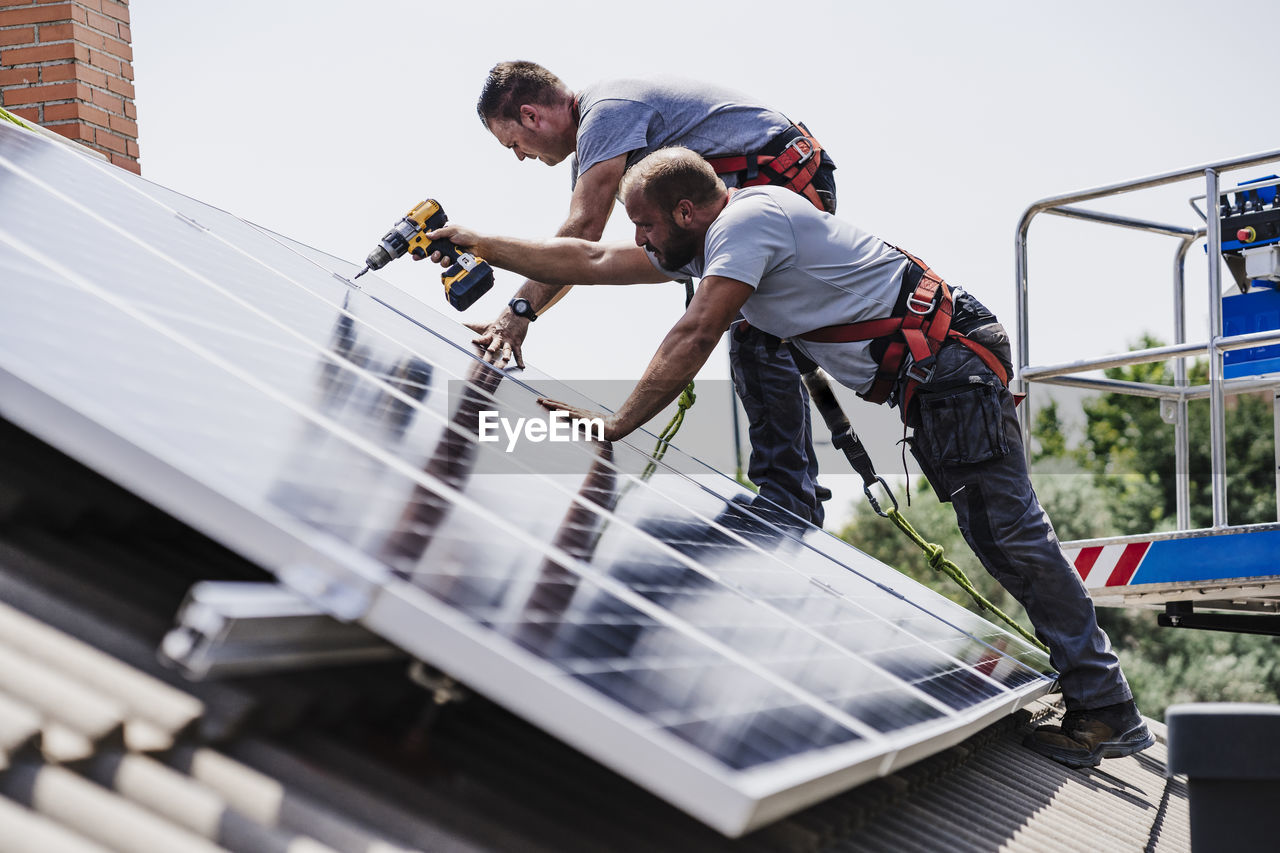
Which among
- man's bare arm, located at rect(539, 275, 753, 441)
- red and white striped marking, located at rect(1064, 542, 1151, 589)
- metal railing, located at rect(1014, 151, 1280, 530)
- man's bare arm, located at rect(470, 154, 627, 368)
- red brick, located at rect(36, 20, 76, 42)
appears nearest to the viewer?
man's bare arm, located at rect(539, 275, 753, 441)

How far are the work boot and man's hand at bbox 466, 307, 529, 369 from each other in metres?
2.67

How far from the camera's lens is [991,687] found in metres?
2.99

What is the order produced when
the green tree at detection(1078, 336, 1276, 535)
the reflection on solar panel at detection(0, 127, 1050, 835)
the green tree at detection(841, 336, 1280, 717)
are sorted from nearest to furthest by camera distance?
the reflection on solar panel at detection(0, 127, 1050, 835) < the green tree at detection(841, 336, 1280, 717) < the green tree at detection(1078, 336, 1276, 535)

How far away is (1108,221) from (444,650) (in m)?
6.09

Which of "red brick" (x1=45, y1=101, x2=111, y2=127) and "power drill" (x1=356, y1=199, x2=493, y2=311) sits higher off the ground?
"red brick" (x1=45, y1=101, x2=111, y2=127)

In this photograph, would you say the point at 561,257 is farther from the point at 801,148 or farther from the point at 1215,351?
the point at 1215,351

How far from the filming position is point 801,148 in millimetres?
4891

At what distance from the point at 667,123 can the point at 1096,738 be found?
292 centimetres

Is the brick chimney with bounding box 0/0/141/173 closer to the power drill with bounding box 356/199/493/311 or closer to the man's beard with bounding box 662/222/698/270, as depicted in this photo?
the power drill with bounding box 356/199/493/311

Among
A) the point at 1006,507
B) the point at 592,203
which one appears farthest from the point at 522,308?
the point at 1006,507

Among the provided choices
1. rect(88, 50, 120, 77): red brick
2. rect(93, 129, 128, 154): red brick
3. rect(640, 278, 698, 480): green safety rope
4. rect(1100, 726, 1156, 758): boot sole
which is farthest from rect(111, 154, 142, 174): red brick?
rect(1100, 726, 1156, 758): boot sole

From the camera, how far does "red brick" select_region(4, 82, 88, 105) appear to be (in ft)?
22.4

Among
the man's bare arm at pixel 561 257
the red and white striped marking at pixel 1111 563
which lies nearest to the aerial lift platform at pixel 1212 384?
the red and white striped marking at pixel 1111 563

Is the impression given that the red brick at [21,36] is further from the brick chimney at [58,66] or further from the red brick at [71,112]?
the red brick at [71,112]
